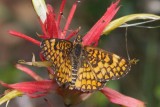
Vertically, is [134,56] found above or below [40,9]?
below

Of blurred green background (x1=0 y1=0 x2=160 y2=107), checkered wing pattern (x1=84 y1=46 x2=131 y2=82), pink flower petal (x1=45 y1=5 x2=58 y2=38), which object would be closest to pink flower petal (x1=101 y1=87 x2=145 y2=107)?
checkered wing pattern (x1=84 y1=46 x2=131 y2=82)

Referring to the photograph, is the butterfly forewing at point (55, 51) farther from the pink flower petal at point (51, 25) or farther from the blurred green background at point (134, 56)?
the blurred green background at point (134, 56)

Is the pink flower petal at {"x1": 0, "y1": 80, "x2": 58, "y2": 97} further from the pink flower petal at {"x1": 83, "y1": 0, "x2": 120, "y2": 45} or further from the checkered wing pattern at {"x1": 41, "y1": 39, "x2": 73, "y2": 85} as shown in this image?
the pink flower petal at {"x1": 83, "y1": 0, "x2": 120, "y2": 45}

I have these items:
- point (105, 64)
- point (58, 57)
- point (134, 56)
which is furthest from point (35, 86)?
point (134, 56)

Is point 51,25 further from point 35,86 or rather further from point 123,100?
point 123,100

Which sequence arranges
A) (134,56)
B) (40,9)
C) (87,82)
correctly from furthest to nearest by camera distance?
1. (134,56)
2. (40,9)
3. (87,82)

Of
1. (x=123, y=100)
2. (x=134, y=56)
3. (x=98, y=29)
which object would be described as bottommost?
(x=123, y=100)

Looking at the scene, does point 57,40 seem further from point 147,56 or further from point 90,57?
point 147,56
